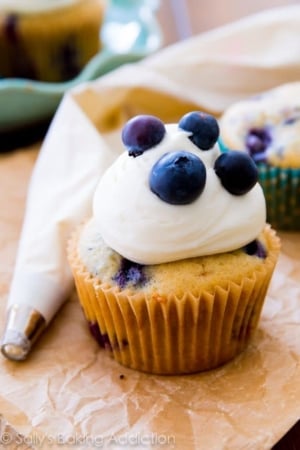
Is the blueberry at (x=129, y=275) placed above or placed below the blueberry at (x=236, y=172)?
below

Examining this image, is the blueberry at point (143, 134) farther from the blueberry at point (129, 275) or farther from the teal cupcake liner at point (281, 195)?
the teal cupcake liner at point (281, 195)

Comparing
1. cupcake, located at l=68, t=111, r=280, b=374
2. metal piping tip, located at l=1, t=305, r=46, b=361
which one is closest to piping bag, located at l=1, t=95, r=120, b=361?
metal piping tip, located at l=1, t=305, r=46, b=361

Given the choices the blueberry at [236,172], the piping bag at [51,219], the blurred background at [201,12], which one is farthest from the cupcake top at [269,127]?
the blurred background at [201,12]

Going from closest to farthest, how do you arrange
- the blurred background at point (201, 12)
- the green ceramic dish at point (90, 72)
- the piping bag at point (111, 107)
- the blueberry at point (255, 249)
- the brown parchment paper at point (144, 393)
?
1. the brown parchment paper at point (144, 393)
2. the blueberry at point (255, 249)
3. the piping bag at point (111, 107)
4. the green ceramic dish at point (90, 72)
5. the blurred background at point (201, 12)

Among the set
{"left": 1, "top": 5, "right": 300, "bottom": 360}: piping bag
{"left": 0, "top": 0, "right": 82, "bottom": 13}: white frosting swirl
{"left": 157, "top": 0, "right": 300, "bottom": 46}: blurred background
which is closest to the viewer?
{"left": 1, "top": 5, "right": 300, "bottom": 360}: piping bag

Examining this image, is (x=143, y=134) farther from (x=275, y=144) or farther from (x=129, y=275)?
(x=275, y=144)

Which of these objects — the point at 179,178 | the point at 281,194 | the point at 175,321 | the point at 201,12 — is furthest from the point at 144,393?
the point at 201,12

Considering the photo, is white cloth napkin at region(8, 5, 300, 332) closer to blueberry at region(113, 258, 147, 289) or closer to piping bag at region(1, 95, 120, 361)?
piping bag at region(1, 95, 120, 361)
